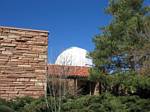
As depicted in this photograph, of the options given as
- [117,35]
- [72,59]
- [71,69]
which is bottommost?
[71,69]

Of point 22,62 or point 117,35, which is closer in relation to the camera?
point 22,62

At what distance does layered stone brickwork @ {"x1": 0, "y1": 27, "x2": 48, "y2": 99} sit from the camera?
13461 mm

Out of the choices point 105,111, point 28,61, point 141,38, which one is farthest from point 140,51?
point 28,61

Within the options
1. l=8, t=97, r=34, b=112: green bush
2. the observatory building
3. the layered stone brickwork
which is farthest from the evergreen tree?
l=8, t=97, r=34, b=112: green bush

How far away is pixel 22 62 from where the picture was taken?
1366cm

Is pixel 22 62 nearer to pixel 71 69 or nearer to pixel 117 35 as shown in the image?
pixel 117 35

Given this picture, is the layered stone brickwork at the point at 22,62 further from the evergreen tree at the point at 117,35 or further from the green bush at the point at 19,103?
the evergreen tree at the point at 117,35

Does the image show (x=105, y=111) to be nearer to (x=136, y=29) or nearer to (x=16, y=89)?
(x=16, y=89)

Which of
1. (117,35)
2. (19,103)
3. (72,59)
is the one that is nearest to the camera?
(19,103)

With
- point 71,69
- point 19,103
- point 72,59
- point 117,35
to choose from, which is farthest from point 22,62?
point 71,69

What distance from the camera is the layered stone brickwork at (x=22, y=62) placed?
530 inches

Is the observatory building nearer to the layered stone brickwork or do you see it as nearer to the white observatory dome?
the white observatory dome

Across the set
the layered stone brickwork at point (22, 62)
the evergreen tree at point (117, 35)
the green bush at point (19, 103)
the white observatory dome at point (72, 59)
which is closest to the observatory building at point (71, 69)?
the white observatory dome at point (72, 59)

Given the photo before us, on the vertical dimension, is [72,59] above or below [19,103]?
above
